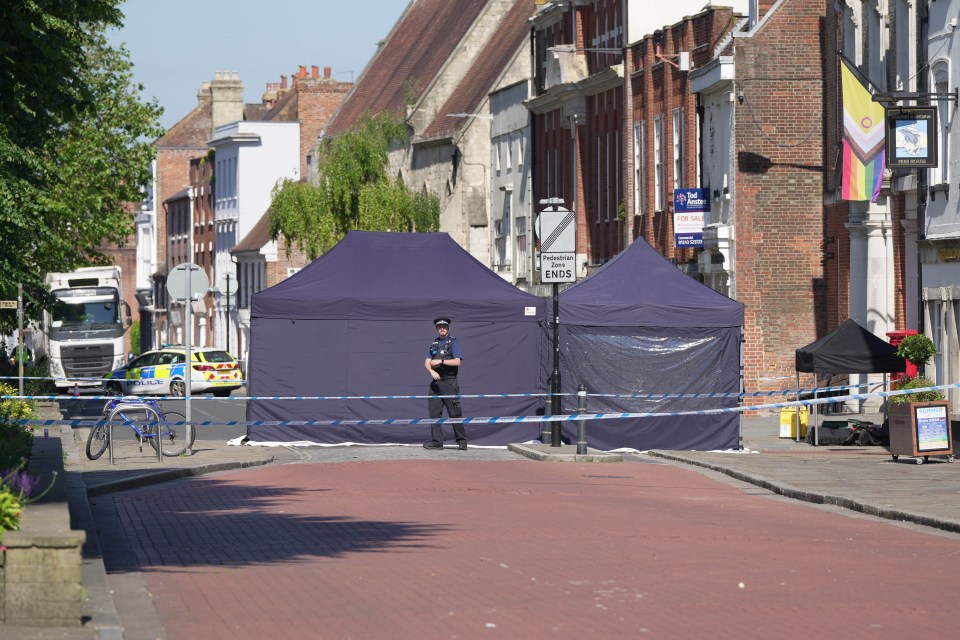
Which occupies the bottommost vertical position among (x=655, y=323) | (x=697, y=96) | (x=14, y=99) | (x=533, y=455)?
(x=533, y=455)

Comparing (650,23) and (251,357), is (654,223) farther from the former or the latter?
(251,357)

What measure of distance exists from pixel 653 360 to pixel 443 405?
130 inches

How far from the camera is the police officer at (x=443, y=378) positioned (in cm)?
2706

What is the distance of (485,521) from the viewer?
651 inches

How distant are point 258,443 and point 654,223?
66.6ft

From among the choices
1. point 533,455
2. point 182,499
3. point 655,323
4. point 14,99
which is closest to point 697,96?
point 655,323

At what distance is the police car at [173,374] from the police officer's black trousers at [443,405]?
2757 cm

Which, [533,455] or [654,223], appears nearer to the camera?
[533,455]

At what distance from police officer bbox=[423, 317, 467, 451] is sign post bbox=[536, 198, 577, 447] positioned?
1.41 metres

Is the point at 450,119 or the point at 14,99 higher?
the point at 450,119

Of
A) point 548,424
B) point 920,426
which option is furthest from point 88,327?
point 920,426

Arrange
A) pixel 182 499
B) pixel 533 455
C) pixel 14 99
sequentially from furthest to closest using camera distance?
pixel 533 455 < pixel 182 499 < pixel 14 99

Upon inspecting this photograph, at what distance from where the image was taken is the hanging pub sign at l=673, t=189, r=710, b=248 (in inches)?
1671

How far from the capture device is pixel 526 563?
13.3m
